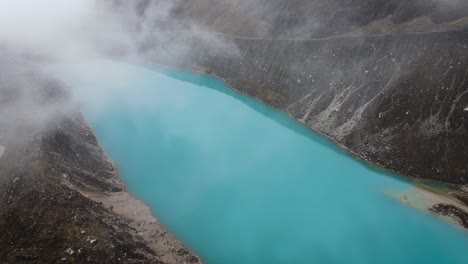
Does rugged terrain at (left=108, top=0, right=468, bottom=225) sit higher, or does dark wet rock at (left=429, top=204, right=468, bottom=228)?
rugged terrain at (left=108, top=0, right=468, bottom=225)

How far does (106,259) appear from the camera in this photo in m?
38.9

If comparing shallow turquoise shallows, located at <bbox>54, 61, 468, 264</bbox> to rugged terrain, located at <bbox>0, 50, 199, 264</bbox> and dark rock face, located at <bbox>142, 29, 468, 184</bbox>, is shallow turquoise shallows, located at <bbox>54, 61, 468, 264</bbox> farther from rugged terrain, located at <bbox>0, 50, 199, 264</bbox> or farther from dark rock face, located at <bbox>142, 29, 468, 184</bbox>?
dark rock face, located at <bbox>142, 29, 468, 184</bbox>

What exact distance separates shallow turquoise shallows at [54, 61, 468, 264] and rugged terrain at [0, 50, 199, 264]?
3.07 metres

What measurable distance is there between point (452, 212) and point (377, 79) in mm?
27514

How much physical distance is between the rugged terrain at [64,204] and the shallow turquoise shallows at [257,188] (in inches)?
121

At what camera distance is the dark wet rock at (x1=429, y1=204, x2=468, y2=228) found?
50.5m

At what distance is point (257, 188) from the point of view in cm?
5684

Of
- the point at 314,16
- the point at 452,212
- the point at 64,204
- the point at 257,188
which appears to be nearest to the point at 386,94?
the point at 452,212

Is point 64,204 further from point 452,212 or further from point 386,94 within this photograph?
point 386,94

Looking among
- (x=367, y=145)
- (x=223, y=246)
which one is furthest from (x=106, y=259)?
(x=367, y=145)

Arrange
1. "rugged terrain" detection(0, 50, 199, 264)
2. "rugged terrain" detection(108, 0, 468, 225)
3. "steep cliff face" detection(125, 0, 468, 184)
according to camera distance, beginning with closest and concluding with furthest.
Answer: "rugged terrain" detection(0, 50, 199, 264) < "steep cliff face" detection(125, 0, 468, 184) < "rugged terrain" detection(108, 0, 468, 225)

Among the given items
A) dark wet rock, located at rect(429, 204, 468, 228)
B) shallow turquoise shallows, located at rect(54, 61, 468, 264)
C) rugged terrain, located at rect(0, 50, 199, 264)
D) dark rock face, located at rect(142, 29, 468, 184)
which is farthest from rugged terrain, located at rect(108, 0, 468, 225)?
rugged terrain, located at rect(0, 50, 199, 264)

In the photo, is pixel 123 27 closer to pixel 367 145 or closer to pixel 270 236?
pixel 367 145

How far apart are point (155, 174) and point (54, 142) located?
1413 cm
